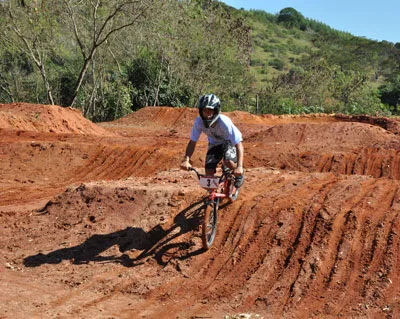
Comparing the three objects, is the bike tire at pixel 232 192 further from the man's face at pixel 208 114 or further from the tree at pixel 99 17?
the tree at pixel 99 17

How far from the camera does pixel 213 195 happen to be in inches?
270

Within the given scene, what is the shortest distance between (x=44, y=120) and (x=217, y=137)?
1435cm

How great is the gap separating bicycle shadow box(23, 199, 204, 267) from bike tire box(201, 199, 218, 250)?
21 centimetres

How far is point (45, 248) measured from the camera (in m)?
8.06

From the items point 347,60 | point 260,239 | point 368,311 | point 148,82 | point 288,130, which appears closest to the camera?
point 368,311

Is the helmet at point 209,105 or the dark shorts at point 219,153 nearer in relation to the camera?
the helmet at point 209,105

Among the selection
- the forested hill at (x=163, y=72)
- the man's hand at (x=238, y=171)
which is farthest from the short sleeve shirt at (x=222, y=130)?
the forested hill at (x=163, y=72)

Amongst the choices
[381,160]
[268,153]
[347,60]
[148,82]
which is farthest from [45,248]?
[347,60]

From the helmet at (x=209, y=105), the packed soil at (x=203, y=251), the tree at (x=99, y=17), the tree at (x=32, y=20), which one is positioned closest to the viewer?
the packed soil at (x=203, y=251)

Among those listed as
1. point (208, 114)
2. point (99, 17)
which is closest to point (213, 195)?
point (208, 114)

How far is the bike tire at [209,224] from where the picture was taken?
6.79 m

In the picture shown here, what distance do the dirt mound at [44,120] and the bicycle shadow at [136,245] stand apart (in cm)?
1208

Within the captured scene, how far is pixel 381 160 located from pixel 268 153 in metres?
2.85

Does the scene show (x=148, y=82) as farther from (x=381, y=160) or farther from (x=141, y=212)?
(x=141, y=212)
